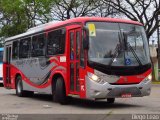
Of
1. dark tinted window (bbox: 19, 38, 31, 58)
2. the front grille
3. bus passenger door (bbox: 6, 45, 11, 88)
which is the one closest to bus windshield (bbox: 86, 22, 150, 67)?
the front grille

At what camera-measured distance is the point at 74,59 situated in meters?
15.3

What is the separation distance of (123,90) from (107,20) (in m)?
2.52

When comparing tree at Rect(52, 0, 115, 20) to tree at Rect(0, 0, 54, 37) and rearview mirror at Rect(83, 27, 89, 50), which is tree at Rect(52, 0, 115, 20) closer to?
tree at Rect(0, 0, 54, 37)

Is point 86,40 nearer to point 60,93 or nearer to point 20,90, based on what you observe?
point 60,93

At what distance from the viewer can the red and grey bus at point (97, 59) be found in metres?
14.3

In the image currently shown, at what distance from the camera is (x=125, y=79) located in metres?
14.6

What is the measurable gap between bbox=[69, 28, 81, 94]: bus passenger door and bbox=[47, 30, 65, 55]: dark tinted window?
0.69 meters

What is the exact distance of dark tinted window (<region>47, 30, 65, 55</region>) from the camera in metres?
16.2

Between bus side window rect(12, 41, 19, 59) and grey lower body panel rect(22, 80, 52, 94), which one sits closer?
grey lower body panel rect(22, 80, 52, 94)

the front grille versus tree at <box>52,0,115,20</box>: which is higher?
tree at <box>52,0,115,20</box>

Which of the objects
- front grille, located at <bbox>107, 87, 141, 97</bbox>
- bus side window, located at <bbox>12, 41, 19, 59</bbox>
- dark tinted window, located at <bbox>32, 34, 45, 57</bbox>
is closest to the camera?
front grille, located at <bbox>107, 87, 141, 97</bbox>

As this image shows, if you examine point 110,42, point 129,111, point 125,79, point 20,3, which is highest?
point 20,3

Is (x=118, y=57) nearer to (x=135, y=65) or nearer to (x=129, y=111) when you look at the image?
(x=135, y=65)

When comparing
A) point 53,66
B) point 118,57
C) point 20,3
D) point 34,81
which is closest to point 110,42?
point 118,57
